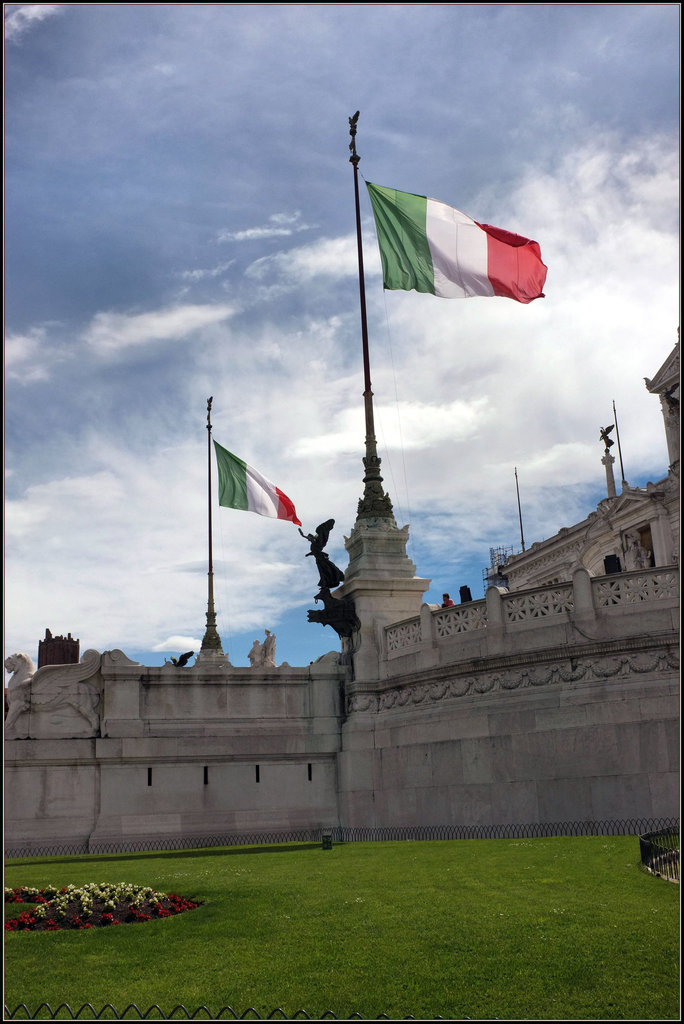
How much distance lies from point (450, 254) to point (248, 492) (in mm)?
13526

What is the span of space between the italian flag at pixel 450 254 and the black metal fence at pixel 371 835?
36.1 ft

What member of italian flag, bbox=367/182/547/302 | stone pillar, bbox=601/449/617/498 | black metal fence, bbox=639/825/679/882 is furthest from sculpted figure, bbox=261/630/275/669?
stone pillar, bbox=601/449/617/498

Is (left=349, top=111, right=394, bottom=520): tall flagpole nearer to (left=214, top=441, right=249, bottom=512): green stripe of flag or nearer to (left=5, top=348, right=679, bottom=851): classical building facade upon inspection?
(left=5, top=348, right=679, bottom=851): classical building facade

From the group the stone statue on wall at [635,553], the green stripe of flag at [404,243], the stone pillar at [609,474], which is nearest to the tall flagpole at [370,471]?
the green stripe of flag at [404,243]

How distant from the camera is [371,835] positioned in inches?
995

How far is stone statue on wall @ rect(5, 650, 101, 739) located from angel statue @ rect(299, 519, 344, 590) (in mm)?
6627

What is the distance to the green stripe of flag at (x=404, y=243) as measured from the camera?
20938mm

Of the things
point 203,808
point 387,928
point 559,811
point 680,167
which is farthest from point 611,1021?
point 203,808

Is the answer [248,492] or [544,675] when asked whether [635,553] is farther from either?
[544,675]

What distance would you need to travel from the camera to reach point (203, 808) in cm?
2655

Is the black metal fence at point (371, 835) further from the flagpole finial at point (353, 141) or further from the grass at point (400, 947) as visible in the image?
the flagpole finial at point (353, 141)

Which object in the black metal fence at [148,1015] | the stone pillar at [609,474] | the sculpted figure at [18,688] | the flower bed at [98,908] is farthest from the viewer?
the stone pillar at [609,474]

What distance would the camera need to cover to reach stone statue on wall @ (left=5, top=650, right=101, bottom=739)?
85.7 feet

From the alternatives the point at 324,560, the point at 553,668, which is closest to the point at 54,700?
the point at 324,560
